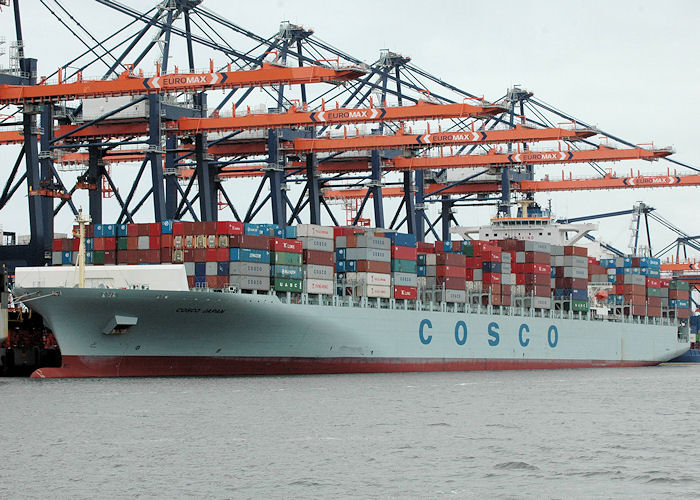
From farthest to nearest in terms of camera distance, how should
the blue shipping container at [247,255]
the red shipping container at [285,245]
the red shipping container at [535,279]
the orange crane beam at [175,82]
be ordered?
1. the red shipping container at [535,279]
2. the red shipping container at [285,245]
3. the orange crane beam at [175,82]
4. the blue shipping container at [247,255]

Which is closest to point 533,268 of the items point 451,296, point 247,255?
point 451,296

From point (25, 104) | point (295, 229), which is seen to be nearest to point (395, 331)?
point (295, 229)

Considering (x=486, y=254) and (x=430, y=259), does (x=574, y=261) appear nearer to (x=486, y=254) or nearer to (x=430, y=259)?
(x=486, y=254)

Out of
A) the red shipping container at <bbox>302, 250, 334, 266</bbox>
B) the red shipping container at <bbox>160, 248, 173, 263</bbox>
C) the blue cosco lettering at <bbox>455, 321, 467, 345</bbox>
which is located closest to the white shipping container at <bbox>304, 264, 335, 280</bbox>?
the red shipping container at <bbox>302, 250, 334, 266</bbox>

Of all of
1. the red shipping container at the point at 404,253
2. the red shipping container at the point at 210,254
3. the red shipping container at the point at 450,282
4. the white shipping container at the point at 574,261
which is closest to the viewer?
the red shipping container at the point at 210,254

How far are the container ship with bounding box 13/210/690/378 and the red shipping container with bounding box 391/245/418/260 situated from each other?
5cm

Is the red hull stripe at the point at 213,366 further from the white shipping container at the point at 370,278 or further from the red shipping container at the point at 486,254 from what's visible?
the red shipping container at the point at 486,254

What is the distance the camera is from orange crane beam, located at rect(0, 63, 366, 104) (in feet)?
153

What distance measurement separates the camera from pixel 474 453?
995 inches

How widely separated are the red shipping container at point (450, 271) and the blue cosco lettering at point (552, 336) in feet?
30.0

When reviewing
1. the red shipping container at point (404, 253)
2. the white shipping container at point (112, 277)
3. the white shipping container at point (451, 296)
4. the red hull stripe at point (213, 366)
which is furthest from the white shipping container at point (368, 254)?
the white shipping container at point (112, 277)

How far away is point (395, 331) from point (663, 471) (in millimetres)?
30402

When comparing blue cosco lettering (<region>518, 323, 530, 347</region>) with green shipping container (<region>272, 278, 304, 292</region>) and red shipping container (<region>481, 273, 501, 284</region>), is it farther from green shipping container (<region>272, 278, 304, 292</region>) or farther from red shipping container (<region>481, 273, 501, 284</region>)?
green shipping container (<region>272, 278, 304, 292</region>)

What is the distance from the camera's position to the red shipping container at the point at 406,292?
5284cm
